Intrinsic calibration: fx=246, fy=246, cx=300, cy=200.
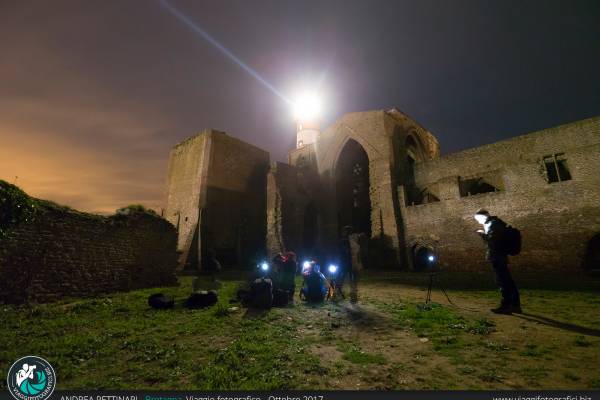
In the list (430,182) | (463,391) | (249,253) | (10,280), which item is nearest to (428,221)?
(430,182)

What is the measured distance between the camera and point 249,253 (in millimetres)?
22281

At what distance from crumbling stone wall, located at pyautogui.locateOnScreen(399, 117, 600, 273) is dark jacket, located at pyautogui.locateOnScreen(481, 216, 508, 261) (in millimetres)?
11542

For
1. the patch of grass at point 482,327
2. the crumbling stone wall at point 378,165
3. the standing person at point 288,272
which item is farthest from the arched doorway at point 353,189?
the patch of grass at point 482,327

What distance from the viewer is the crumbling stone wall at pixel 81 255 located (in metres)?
6.77

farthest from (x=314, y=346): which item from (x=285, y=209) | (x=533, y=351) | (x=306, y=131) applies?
(x=306, y=131)

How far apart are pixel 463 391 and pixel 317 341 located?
224 centimetres

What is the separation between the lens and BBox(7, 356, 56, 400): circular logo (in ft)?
9.64

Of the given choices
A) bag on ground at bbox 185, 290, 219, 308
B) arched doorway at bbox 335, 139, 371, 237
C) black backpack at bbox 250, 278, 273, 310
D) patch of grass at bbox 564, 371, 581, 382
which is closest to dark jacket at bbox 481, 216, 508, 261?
patch of grass at bbox 564, 371, 581, 382

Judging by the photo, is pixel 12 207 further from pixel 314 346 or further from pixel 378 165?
pixel 378 165

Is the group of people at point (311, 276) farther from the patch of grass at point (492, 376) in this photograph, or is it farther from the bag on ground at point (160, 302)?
the patch of grass at point (492, 376)

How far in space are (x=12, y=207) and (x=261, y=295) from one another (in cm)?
679

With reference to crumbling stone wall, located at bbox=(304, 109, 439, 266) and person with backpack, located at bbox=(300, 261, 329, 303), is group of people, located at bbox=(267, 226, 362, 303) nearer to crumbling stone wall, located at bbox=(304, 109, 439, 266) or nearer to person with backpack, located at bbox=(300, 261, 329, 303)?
person with backpack, located at bbox=(300, 261, 329, 303)

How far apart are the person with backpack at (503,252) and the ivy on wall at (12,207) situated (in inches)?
440

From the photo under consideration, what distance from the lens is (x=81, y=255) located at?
820 cm
